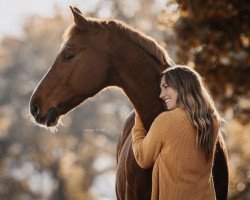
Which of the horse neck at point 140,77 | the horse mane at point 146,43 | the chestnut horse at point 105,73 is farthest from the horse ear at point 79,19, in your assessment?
the horse neck at point 140,77

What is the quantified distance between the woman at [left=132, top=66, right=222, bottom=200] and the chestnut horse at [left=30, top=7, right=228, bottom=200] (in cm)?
98

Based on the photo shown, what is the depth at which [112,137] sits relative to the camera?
50.8 m

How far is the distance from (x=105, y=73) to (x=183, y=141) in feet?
4.63

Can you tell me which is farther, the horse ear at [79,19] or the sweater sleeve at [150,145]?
the horse ear at [79,19]

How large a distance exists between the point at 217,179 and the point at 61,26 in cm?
3843

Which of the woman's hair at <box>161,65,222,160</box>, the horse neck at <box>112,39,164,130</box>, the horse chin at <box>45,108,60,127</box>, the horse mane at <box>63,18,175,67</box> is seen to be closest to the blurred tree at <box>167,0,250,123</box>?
the horse mane at <box>63,18,175,67</box>

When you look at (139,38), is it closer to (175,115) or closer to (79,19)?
(79,19)

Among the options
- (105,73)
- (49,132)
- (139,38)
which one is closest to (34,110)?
(105,73)

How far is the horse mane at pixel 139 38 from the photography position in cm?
614

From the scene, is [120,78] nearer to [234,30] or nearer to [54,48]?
[234,30]

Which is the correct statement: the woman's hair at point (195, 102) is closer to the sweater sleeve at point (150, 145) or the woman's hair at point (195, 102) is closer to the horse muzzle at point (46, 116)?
the sweater sleeve at point (150, 145)

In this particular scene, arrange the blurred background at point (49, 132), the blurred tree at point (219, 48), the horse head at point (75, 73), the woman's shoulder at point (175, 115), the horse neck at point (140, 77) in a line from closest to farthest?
the woman's shoulder at point (175, 115)
the horse neck at point (140, 77)
the horse head at point (75, 73)
the blurred tree at point (219, 48)
the blurred background at point (49, 132)

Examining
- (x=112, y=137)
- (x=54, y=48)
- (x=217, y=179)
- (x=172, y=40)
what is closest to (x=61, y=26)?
(x=54, y=48)

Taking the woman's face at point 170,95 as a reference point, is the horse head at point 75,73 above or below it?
above
